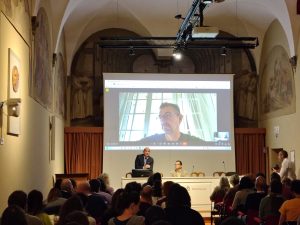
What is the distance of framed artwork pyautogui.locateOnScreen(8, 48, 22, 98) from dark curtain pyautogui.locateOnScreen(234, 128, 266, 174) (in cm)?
1007

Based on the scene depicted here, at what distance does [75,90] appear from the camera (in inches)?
677

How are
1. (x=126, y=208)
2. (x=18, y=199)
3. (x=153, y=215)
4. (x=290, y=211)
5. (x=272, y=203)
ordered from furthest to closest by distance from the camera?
1. (x=272, y=203)
2. (x=290, y=211)
3. (x=18, y=199)
4. (x=126, y=208)
5. (x=153, y=215)

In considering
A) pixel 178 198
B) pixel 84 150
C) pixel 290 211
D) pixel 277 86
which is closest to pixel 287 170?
pixel 277 86

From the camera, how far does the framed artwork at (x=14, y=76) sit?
7.54 meters

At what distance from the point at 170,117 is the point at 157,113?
0.41 metres

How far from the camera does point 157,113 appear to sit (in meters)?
15.7

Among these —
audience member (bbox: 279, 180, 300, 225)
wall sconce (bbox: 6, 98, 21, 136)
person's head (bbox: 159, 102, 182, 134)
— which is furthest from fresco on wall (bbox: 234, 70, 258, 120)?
audience member (bbox: 279, 180, 300, 225)

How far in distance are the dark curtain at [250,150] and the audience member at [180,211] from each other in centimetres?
1231

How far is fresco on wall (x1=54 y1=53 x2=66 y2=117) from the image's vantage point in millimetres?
13930

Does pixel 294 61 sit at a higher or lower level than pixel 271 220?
higher

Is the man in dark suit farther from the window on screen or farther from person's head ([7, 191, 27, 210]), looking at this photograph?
person's head ([7, 191, 27, 210])

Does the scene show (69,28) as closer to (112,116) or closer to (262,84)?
(112,116)

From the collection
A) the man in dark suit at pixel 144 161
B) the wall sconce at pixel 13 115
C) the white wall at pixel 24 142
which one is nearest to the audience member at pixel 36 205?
the white wall at pixel 24 142

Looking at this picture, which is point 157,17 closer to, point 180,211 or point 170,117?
point 170,117
